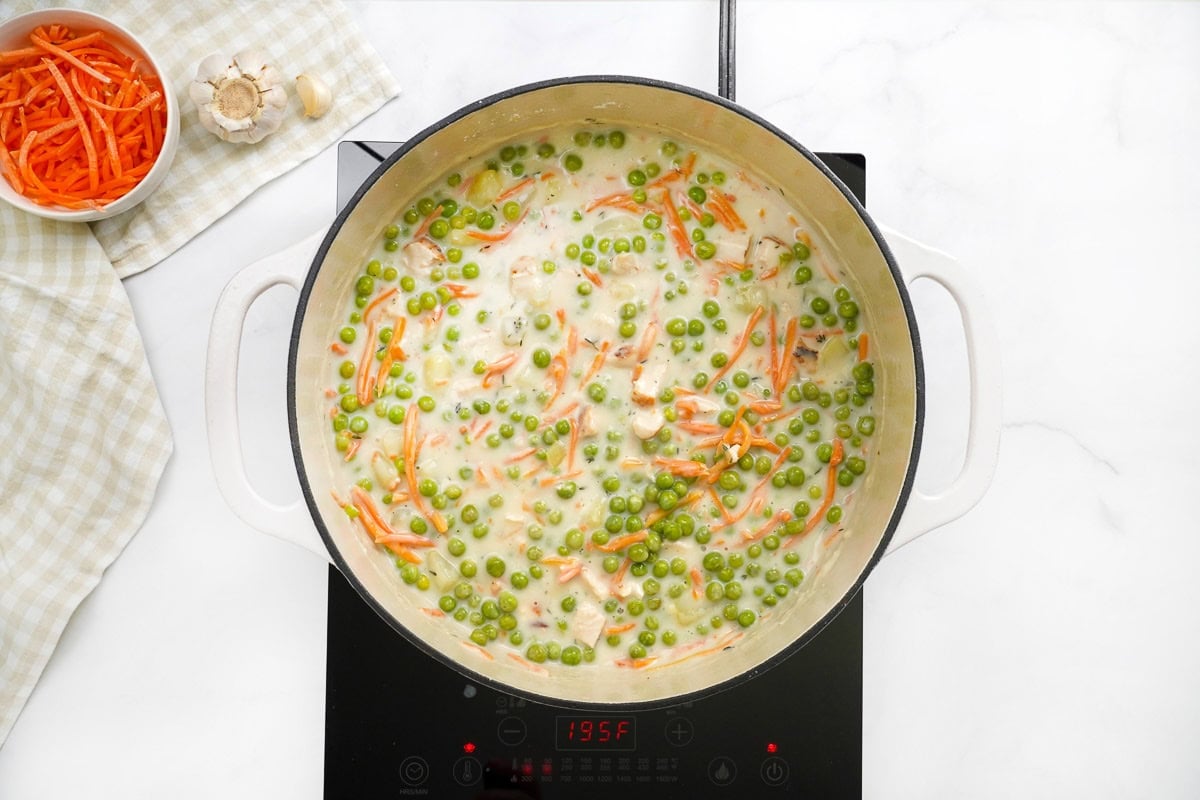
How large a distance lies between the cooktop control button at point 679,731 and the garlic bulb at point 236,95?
1.27 meters

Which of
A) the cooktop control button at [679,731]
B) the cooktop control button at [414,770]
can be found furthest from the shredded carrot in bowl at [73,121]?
the cooktop control button at [679,731]

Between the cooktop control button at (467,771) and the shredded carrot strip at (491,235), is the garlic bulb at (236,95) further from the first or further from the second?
the cooktop control button at (467,771)

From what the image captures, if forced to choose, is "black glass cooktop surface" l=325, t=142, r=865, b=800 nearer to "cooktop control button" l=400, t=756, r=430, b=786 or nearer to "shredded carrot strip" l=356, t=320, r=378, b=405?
"cooktop control button" l=400, t=756, r=430, b=786

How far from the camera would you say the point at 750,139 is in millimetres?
1727

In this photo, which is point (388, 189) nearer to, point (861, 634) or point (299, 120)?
point (299, 120)

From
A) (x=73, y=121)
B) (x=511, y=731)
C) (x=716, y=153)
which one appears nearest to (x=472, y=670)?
(x=511, y=731)

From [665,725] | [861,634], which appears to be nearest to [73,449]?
[665,725]

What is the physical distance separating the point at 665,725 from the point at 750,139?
40.2 inches

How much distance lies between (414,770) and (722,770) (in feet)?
1.74

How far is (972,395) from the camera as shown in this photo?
154cm

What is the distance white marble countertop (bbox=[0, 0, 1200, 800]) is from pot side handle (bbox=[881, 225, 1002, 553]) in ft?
0.86

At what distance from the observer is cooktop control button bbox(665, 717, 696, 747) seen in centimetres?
172

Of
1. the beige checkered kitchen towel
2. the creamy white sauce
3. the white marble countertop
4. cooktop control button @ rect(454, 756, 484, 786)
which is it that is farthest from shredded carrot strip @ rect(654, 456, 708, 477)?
the beige checkered kitchen towel

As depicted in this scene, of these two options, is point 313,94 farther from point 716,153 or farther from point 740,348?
point 740,348
